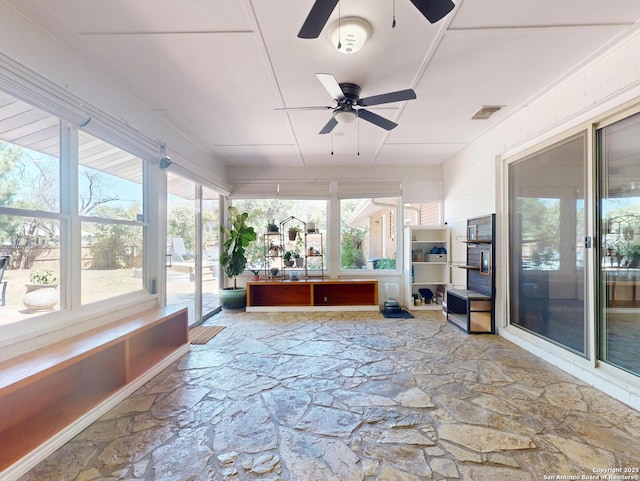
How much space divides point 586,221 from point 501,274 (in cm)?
140

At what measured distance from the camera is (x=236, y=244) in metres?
5.29

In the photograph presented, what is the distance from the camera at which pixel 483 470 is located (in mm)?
1635

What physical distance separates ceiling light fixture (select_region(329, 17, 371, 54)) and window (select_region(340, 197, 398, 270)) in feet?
12.4

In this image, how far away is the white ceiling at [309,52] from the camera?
1.92 metres

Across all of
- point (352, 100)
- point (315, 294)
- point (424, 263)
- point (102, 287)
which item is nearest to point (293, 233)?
point (315, 294)

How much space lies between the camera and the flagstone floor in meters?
1.66

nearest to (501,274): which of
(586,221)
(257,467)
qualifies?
(586,221)

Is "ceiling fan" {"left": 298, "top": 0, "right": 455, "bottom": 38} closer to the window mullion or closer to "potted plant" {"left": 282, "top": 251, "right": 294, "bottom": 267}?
the window mullion

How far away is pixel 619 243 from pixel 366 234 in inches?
151

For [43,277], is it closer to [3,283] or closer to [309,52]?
[3,283]

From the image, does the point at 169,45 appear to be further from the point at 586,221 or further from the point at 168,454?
the point at 586,221

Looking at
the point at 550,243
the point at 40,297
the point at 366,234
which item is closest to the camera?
the point at 40,297

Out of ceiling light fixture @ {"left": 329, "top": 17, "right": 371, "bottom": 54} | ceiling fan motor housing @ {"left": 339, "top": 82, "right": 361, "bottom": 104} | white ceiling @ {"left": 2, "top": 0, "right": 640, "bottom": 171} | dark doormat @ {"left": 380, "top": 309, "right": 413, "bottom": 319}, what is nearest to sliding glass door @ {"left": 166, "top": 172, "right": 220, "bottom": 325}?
white ceiling @ {"left": 2, "top": 0, "right": 640, "bottom": 171}

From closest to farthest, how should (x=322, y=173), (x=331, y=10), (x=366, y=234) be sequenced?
(x=331, y=10) → (x=322, y=173) → (x=366, y=234)
